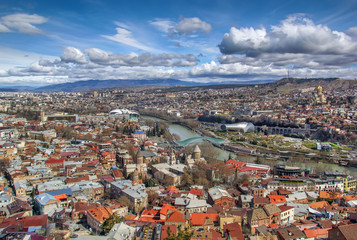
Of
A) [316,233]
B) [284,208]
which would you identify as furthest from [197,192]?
[316,233]

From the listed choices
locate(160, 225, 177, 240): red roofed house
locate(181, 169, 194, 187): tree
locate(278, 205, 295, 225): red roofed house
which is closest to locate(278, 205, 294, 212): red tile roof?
locate(278, 205, 295, 225): red roofed house

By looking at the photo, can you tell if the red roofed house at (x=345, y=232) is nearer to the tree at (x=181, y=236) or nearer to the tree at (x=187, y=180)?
the tree at (x=181, y=236)

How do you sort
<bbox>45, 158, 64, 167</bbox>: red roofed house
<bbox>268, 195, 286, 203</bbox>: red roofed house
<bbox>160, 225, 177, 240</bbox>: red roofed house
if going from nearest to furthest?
<bbox>160, 225, 177, 240</bbox>: red roofed house < <bbox>268, 195, 286, 203</bbox>: red roofed house < <bbox>45, 158, 64, 167</bbox>: red roofed house

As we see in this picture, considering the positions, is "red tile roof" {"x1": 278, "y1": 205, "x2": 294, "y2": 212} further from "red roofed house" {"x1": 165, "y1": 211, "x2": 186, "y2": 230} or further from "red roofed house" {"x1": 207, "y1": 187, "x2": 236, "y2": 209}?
"red roofed house" {"x1": 165, "y1": 211, "x2": 186, "y2": 230}

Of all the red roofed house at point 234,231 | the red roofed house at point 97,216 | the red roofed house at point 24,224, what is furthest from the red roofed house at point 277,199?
the red roofed house at point 24,224

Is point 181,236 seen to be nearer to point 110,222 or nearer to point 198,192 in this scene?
point 110,222

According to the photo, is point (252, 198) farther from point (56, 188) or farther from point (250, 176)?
point (56, 188)
